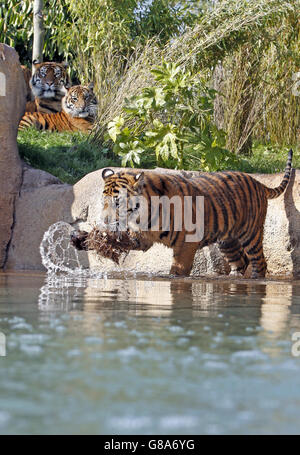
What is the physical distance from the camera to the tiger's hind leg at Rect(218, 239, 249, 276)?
281 inches

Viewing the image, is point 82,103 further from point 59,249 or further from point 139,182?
point 139,182

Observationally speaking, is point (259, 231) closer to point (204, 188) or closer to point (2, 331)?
point (204, 188)

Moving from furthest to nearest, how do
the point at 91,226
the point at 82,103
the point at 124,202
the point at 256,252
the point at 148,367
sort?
the point at 82,103
the point at 91,226
the point at 256,252
the point at 124,202
the point at 148,367

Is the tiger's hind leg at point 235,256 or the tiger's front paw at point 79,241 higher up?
the tiger's front paw at point 79,241

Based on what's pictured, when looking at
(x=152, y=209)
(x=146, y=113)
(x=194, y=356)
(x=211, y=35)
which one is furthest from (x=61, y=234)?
(x=194, y=356)

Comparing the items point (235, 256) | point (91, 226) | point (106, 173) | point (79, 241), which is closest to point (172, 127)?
point (91, 226)

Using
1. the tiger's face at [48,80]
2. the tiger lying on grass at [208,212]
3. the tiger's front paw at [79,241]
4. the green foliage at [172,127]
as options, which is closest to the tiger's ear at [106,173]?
the tiger lying on grass at [208,212]

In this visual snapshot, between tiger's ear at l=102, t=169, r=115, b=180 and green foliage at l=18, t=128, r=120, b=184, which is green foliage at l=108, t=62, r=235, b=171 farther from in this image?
tiger's ear at l=102, t=169, r=115, b=180

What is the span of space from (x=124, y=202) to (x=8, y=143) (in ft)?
6.59

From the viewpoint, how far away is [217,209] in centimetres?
682

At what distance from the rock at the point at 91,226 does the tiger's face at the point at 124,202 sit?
3.13 feet

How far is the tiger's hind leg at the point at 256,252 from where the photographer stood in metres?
7.06

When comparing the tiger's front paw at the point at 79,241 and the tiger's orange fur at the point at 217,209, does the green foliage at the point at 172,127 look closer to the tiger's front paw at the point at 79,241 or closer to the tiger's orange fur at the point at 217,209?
the tiger's orange fur at the point at 217,209

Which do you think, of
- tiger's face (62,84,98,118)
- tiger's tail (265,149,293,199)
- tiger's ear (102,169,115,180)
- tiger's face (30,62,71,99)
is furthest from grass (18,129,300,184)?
tiger's face (30,62,71,99)
